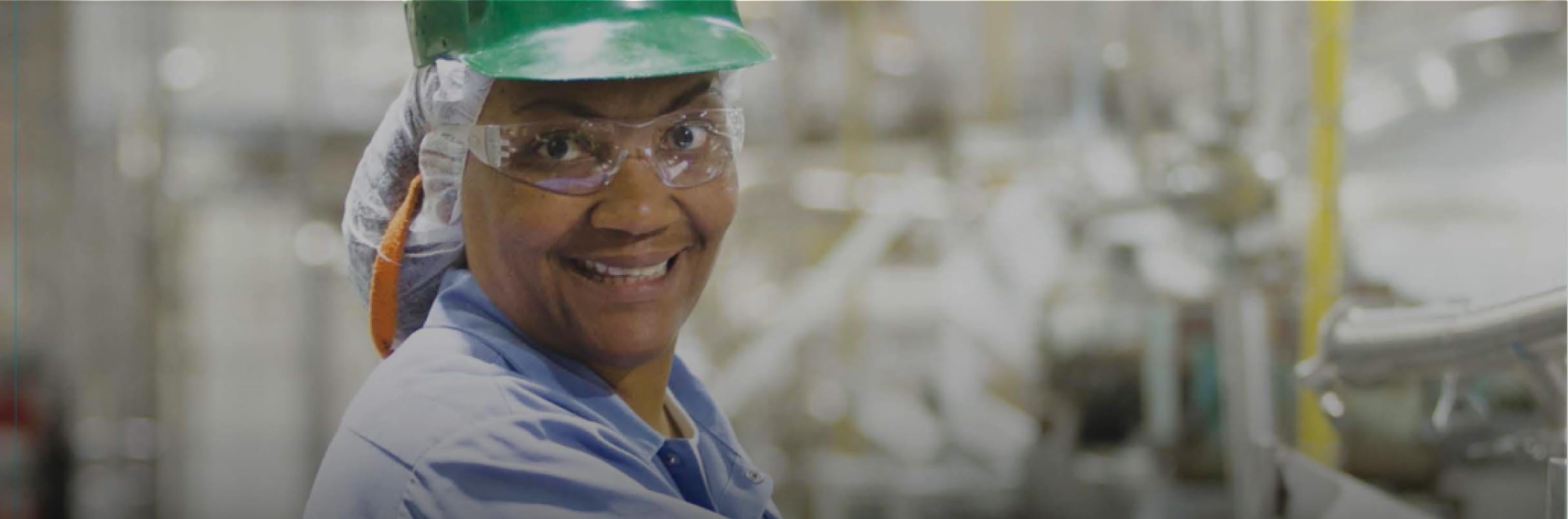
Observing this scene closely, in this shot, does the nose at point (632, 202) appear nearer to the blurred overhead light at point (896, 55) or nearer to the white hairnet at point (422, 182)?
the white hairnet at point (422, 182)

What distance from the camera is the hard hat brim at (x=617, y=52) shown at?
974 mm

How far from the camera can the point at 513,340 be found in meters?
1.10

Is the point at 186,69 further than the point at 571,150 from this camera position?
Yes

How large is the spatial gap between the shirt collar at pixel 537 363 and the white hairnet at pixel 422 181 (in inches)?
1.3

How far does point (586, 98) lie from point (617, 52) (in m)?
0.06

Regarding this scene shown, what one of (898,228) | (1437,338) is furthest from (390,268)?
(898,228)

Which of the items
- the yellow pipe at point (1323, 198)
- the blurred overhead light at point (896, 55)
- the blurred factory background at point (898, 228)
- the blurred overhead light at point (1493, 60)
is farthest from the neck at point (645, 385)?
the blurred overhead light at point (896, 55)

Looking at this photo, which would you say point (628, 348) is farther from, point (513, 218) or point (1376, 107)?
point (1376, 107)

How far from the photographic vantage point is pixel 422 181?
1135 mm

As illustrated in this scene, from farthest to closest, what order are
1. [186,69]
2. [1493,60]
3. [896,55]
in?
1. [896,55]
2. [186,69]
3. [1493,60]

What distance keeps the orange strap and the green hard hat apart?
15 centimetres

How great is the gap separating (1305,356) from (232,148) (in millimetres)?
4752

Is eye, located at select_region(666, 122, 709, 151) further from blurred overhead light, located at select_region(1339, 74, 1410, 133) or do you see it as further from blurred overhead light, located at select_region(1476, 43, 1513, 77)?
blurred overhead light, located at select_region(1339, 74, 1410, 133)

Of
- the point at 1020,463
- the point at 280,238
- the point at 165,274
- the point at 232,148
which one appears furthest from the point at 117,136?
the point at 1020,463
